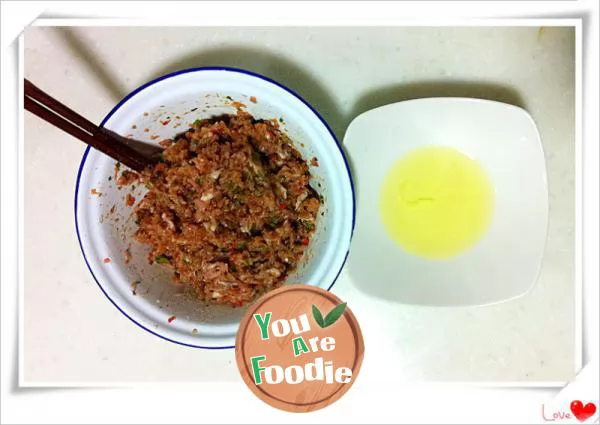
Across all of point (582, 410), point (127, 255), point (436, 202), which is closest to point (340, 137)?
point (436, 202)

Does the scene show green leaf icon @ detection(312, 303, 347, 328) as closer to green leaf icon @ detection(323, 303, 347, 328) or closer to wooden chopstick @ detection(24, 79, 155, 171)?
green leaf icon @ detection(323, 303, 347, 328)

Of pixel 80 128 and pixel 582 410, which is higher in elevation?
pixel 80 128

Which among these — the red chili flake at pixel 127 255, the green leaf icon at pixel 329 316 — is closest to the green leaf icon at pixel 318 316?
the green leaf icon at pixel 329 316

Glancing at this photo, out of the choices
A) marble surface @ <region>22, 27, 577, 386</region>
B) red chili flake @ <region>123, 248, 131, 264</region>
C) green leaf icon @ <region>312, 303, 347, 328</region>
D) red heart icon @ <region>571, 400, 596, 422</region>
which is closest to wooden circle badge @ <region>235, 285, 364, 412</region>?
green leaf icon @ <region>312, 303, 347, 328</region>

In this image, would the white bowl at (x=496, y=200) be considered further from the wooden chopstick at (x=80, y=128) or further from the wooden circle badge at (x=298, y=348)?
the wooden chopstick at (x=80, y=128)

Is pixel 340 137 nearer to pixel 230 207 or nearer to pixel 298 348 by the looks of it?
pixel 230 207

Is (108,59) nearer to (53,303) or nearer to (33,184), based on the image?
(33,184)

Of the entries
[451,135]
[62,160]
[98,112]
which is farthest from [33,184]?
[451,135]
